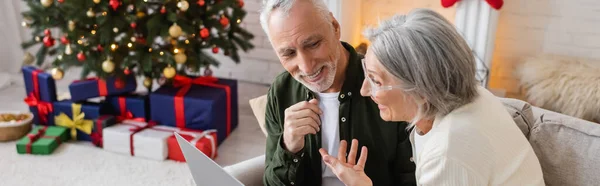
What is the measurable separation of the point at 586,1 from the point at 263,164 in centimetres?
196

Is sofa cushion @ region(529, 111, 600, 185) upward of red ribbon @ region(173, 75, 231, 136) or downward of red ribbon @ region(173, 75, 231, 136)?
upward

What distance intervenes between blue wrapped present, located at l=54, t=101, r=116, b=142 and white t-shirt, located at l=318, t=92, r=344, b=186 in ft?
5.46

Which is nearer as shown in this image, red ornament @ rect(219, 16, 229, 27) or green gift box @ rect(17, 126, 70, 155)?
green gift box @ rect(17, 126, 70, 155)

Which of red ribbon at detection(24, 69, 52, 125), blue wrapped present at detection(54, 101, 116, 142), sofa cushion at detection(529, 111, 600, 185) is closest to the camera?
sofa cushion at detection(529, 111, 600, 185)

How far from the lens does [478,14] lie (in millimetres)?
2840

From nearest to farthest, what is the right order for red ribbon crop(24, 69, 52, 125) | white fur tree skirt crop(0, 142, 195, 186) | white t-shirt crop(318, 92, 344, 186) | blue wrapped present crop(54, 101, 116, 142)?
1. white t-shirt crop(318, 92, 344, 186)
2. white fur tree skirt crop(0, 142, 195, 186)
3. blue wrapped present crop(54, 101, 116, 142)
4. red ribbon crop(24, 69, 52, 125)

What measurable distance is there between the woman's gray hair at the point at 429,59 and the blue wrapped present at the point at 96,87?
6.92 ft

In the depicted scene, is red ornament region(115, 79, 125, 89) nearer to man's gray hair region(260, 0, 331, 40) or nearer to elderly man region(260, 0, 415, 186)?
elderly man region(260, 0, 415, 186)

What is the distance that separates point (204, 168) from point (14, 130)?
2.15m

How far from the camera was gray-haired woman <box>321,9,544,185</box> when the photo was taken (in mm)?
1040

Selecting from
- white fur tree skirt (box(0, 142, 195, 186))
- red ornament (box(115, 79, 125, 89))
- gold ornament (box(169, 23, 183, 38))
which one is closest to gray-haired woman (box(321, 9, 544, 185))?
white fur tree skirt (box(0, 142, 195, 186))

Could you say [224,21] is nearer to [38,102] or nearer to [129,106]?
[129,106]

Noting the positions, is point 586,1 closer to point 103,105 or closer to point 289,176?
point 289,176

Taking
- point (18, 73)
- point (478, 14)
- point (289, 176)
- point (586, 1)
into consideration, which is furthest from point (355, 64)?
point (18, 73)
